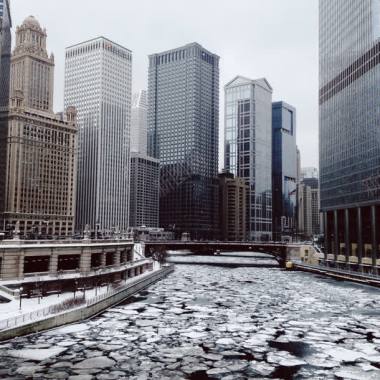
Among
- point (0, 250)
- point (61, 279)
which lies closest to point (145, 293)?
point (61, 279)

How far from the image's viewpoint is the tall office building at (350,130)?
119m

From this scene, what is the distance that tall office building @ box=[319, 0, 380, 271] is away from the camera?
11888 cm

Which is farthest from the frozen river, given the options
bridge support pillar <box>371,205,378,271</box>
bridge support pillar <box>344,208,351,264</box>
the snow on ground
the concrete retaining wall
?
bridge support pillar <box>344,208,351,264</box>

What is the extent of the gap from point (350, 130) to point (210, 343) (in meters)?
105

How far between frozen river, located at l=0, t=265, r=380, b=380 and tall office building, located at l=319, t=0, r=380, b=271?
186 ft

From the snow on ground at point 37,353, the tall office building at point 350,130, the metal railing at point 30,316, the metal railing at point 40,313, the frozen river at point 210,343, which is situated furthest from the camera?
the tall office building at point 350,130

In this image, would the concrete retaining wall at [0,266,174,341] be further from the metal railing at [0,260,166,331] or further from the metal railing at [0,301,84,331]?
the metal railing at [0,301,84,331]

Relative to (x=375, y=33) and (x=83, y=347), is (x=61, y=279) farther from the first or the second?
(x=375, y=33)

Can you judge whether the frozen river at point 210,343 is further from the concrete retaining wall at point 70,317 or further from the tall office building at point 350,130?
the tall office building at point 350,130

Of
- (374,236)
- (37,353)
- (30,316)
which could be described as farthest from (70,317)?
(374,236)

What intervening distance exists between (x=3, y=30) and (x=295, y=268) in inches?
5535

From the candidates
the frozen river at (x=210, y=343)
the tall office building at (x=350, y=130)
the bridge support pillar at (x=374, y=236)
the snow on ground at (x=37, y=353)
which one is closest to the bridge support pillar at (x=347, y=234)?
the tall office building at (x=350, y=130)

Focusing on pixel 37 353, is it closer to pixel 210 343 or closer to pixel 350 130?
pixel 210 343

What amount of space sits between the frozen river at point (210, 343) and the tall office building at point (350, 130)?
56607mm
